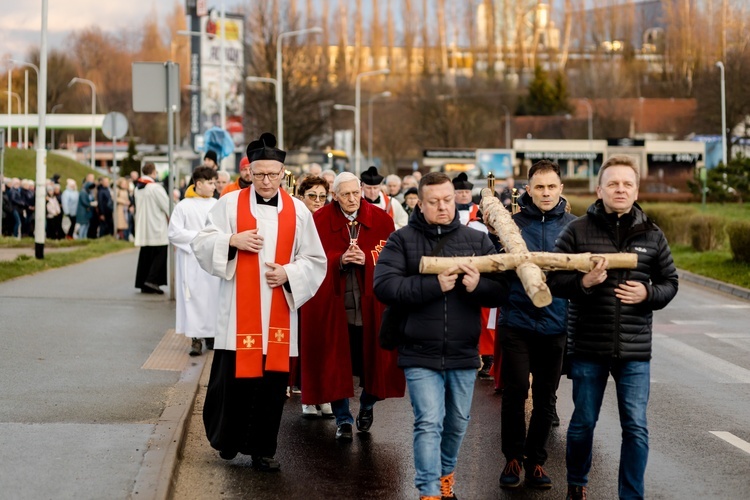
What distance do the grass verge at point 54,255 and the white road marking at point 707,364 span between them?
1009 cm

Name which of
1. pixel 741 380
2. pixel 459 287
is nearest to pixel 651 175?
pixel 741 380

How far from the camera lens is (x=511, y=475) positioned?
701cm

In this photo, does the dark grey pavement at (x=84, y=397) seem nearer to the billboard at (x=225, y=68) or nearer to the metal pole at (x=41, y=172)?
the metal pole at (x=41, y=172)

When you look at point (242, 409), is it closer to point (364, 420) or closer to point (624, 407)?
point (364, 420)

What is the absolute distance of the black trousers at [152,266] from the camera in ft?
57.8

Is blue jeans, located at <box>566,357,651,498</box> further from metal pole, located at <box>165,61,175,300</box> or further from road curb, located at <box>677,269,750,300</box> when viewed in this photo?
road curb, located at <box>677,269,750,300</box>

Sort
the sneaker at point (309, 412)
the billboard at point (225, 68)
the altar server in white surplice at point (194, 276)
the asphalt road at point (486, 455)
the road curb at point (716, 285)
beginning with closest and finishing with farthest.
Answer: the asphalt road at point (486, 455) → the sneaker at point (309, 412) → the altar server in white surplice at point (194, 276) → the road curb at point (716, 285) → the billboard at point (225, 68)

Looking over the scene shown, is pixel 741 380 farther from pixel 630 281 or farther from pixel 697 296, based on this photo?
pixel 697 296

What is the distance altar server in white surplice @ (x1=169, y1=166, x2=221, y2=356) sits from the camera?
11.6 m

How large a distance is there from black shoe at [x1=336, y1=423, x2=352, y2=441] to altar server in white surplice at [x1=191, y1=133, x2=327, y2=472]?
3.26 feet

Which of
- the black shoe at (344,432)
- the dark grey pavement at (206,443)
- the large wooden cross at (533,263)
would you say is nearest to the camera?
the large wooden cross at (533,263)

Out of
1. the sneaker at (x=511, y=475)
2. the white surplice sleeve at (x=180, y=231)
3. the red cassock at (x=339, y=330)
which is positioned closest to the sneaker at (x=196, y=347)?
the white surplice sleeve at (x=180, y=231)

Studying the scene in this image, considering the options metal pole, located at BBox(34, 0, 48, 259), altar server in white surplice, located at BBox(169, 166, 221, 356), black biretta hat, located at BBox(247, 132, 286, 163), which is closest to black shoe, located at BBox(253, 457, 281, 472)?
black biretta hat, located at BBox(247, 132, 286, 163)

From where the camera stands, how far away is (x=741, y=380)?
11.2 meters
